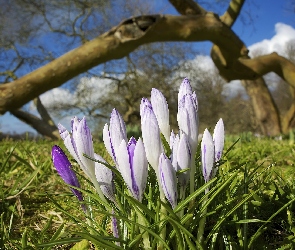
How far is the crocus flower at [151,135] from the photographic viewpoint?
2.81 feet

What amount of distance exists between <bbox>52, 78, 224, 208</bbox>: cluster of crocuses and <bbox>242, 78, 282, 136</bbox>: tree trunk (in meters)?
12.6

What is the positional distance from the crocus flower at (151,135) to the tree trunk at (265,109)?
41.9ft

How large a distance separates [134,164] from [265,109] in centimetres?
1283

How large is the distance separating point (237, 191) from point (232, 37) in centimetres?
886

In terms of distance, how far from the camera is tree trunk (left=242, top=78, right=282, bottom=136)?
12992 mm

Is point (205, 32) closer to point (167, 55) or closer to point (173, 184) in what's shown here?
point (173, 184)

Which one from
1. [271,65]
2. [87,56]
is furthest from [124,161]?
[271,65]

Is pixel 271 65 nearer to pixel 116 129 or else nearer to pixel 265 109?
pixel 265 109

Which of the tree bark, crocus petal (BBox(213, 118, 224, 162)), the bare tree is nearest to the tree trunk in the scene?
the tree bark

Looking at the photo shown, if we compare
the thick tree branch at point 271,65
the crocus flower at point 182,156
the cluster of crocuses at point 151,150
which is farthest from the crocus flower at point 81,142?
the thick tree branch at point 271,65

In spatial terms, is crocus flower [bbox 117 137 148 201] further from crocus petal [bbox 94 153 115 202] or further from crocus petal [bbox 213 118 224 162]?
crocus petal [bbox 213 118 224 162]

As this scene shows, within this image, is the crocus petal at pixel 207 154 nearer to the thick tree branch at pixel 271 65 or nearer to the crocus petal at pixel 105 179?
the crocus petal at pixel 105 179

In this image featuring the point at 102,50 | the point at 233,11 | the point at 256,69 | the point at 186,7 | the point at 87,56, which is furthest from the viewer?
the point at 233,11

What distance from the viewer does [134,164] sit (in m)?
0.86
